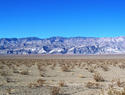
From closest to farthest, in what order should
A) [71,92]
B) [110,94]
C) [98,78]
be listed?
[110,94] → [71,92] → [98,78]

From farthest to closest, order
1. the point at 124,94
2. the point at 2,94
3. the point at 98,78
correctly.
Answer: the point at 98,78 < the point at 2,94 < the point at 124,94

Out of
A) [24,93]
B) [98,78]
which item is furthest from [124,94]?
[98,78]

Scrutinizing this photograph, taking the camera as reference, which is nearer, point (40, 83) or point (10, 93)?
point (10, 93)

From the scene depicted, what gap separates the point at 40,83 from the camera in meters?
16.0

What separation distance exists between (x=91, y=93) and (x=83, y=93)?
0.44 m

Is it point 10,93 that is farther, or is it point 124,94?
point 10,93

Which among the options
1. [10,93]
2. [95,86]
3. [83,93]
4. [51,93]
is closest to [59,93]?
[51,93]

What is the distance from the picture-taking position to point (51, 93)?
1262 cm

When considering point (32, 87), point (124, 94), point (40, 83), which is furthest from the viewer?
point (40, 83)

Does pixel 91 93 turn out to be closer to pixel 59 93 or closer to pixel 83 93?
pixel 83 93

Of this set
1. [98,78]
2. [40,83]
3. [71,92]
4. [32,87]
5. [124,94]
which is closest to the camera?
[124,94]

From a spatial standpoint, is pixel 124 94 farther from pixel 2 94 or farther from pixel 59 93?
pixel 2 94

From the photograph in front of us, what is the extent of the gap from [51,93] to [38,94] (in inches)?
25.6

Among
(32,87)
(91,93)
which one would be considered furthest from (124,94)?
(32,87)
